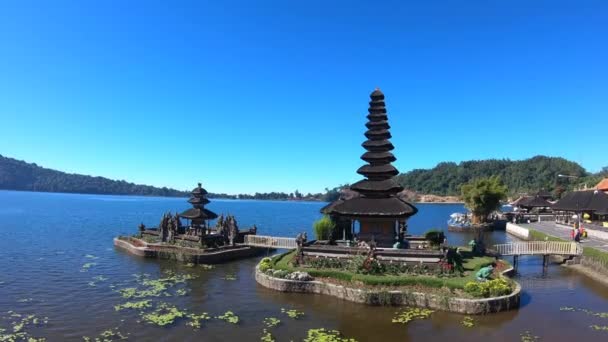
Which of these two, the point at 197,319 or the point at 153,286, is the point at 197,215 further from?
the point at 197,319

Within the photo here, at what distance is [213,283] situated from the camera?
26125 mm

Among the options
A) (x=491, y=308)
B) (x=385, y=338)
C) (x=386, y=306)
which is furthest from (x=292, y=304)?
(x=491, y=308)

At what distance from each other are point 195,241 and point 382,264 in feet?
57.5

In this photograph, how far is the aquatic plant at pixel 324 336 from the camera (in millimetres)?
16047

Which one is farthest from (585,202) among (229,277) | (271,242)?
(229,277)

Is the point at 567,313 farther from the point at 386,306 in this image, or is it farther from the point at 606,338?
the point at 386,306

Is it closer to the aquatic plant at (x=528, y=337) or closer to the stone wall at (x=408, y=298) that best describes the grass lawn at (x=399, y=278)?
the stone wall at (x=408, y=298)

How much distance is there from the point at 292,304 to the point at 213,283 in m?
7.13

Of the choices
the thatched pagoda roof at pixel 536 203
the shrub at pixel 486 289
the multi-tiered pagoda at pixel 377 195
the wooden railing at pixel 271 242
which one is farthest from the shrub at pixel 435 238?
the thatched pagoda roof at pixel 536 203

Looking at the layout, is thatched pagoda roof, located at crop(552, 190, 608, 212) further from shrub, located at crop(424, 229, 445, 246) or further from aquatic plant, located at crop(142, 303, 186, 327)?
aquatic plant, located at crop(142, 303, 186, 327)

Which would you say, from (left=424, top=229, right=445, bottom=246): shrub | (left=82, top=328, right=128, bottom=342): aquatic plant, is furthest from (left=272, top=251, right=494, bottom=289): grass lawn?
(left=82, top=328, right=128, bottom=342): aquatic plant

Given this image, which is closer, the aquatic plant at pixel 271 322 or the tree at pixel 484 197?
the aquatic plant at pixel 271 322

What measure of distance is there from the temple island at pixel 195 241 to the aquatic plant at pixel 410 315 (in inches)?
692

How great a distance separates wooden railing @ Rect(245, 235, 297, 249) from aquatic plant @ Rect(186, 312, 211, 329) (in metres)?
15.3
